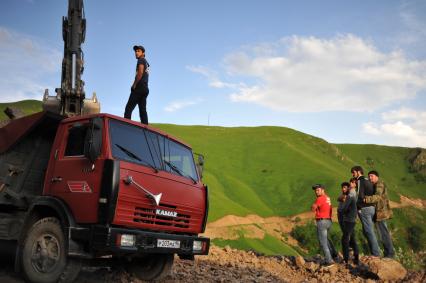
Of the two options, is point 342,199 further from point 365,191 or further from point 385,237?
point 385,237

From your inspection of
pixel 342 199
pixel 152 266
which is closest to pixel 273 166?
pixel 342 199

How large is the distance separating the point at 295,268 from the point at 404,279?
2.84m

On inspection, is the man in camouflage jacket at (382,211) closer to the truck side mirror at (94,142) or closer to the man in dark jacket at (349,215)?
the man in dark jacket at (349,215)

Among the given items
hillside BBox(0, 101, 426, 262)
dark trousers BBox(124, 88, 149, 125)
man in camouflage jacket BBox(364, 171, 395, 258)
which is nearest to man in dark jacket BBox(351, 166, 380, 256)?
man in camouflage jacket BBox(364, 171, 395, 258)

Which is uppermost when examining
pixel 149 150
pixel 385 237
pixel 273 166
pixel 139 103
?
pixel 273 166

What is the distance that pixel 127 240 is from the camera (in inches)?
230

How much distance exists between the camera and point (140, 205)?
6102 millimetres

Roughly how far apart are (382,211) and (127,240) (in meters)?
6.78

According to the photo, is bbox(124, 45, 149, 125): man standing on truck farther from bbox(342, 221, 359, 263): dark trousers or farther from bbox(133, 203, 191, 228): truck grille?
bbox(342, 221, 359, 263): dark trousers

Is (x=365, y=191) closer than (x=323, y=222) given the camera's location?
Yes

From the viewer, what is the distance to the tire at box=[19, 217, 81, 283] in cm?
600

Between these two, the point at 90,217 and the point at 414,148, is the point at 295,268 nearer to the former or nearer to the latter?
the point at 90,217

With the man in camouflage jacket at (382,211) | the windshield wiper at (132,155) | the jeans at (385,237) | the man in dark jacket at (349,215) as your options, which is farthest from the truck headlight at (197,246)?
the jeans at (385,237)

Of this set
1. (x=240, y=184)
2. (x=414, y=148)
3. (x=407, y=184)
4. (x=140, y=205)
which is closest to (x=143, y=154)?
(x=140, y=205)
